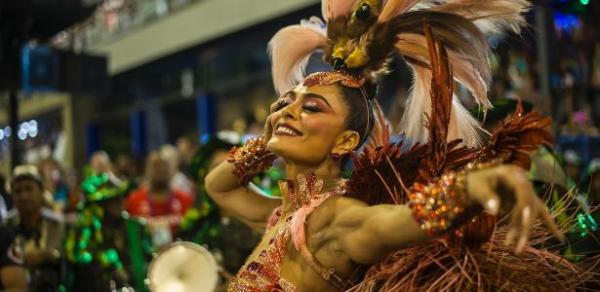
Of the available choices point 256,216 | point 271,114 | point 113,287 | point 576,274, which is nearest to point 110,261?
point 113,287

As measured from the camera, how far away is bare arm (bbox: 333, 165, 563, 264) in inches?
60.5

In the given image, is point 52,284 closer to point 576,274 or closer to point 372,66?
point 372,66

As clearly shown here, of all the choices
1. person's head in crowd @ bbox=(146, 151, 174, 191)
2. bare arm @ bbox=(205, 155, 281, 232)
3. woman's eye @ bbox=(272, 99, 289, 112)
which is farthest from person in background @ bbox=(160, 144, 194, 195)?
woman's eye @ bbox=(272, 99, 289, 112)

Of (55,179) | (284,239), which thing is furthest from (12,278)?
(55,179)

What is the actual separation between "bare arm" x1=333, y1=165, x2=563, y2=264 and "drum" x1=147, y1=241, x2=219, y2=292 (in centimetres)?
73

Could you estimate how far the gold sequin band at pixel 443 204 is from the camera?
1700 mm

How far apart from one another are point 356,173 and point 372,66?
36 cm

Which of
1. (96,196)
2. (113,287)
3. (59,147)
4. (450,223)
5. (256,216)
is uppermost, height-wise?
(450,223)

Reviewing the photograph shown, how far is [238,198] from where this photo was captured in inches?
116

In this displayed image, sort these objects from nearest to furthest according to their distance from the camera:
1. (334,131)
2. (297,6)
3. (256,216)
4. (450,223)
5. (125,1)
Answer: (450,223)
(334,131)
(256,216)
(297,6)
(125,1)

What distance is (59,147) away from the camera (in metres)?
17.2

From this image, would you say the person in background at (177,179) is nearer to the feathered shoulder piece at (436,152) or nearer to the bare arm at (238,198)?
the bare arm at (238,198)

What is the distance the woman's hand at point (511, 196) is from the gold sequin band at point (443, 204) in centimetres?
6

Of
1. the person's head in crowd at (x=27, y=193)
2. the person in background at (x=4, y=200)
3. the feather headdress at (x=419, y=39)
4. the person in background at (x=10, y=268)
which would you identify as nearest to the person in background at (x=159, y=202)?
the person's head in crowd at (x=27, y=193)
